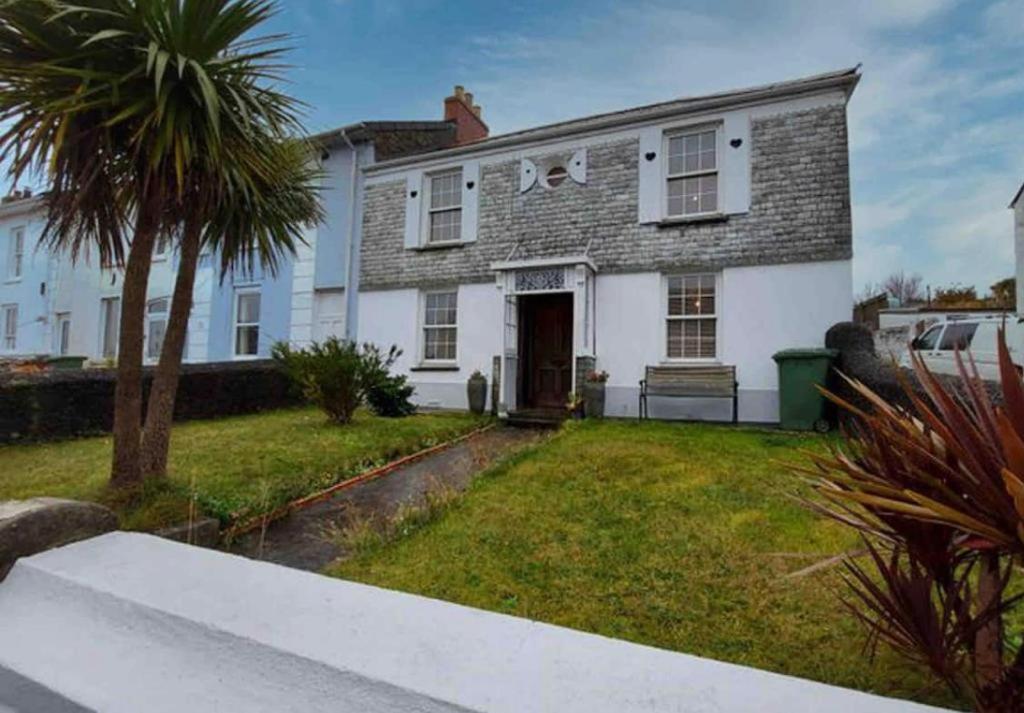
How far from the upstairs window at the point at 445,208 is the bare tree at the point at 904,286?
3801 cm

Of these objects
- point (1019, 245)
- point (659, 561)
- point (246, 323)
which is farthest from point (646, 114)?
point (1019, 245)

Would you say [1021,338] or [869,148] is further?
[869,148]

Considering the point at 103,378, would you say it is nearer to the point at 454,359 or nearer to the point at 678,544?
the point at 454,359

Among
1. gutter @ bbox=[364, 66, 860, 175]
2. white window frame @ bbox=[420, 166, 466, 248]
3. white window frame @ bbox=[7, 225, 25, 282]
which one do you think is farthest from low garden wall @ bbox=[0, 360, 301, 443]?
white window frame @ bbox=[7, 225, 25, 282]

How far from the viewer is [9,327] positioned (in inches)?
811

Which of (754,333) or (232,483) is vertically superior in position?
(754,333)

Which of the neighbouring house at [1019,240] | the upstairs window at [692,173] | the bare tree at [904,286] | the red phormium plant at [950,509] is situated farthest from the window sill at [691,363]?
the bare tree at [904,286]

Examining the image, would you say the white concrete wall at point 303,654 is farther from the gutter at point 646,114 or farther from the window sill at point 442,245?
the gutter at point 646,114

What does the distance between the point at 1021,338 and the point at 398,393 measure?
11564 mm

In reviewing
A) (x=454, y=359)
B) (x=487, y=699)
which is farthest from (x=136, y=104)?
(x=454, y=359)

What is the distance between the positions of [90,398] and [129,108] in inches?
275

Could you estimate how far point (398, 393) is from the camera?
392 inches

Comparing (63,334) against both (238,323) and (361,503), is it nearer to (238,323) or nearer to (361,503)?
(238,323)

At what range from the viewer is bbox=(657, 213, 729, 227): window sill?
9.77 meters
